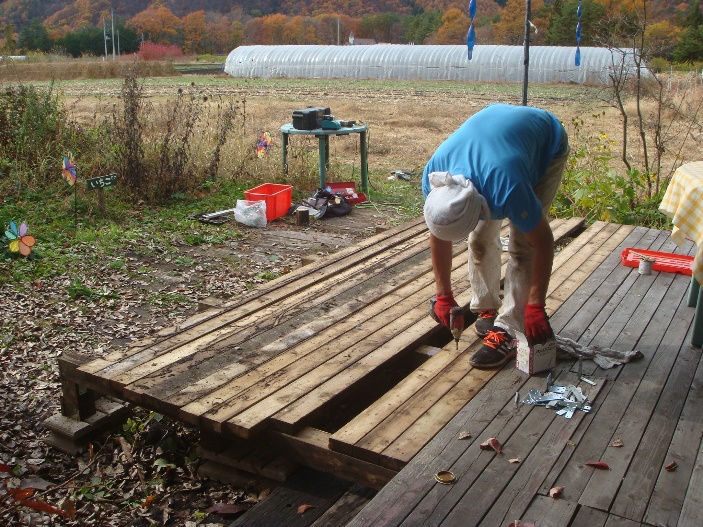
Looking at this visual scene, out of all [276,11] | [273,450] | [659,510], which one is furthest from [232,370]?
[276,11]

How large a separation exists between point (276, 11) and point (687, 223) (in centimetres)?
6785

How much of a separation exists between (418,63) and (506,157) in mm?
27549

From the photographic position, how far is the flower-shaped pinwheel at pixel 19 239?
5596 millimetres

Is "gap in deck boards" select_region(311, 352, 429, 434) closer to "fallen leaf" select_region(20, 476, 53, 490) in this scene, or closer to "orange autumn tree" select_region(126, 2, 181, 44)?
"fallen leaf" select_region(20, 476, 53, 490)

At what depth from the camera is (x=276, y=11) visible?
6681 cm

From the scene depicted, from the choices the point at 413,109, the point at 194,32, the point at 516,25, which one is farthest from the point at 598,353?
the point at 194,32

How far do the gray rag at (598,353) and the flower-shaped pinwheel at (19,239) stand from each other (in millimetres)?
4155

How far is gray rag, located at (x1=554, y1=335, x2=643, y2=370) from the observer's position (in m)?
3.35

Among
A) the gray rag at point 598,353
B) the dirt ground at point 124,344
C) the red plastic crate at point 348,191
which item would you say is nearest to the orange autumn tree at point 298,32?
the dirt ground at point 124,344

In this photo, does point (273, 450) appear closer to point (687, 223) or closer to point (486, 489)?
point (486, 489)

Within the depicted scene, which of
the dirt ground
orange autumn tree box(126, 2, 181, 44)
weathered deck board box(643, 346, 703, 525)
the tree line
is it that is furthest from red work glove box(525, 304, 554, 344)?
orange autumn tree box(126, 2, 181, 44)

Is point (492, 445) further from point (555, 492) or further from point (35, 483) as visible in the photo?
point (35, 483)

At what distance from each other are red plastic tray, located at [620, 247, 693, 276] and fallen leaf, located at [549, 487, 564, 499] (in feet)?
8.84

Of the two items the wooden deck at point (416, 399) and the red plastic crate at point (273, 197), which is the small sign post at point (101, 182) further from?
the wooden deck at point (416, 399)
